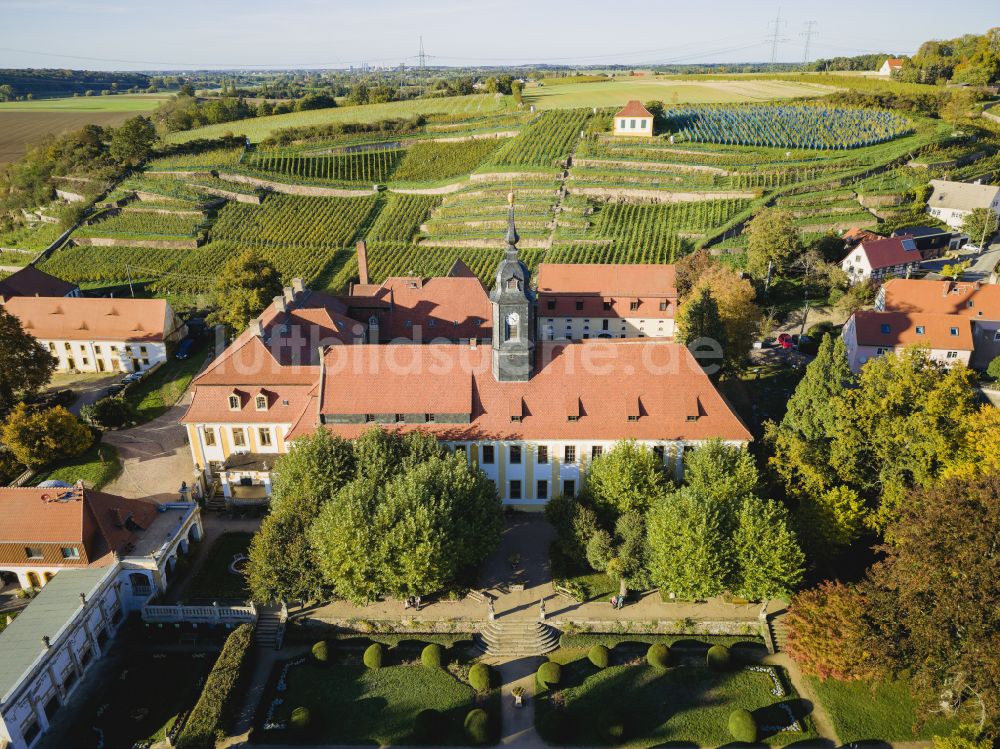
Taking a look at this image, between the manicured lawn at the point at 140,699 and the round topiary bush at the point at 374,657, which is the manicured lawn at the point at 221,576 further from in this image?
the round topiary bush at the point at 374,657

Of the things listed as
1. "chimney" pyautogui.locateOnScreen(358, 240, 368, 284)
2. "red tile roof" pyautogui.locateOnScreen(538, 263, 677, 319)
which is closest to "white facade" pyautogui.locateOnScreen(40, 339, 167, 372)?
"chimney" pyautogui.locateOnScreen(358, 240, 368, 284)

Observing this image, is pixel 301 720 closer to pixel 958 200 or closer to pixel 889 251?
pixel 889 251

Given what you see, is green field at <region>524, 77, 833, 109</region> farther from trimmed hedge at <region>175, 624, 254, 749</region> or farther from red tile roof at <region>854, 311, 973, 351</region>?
trimmed hedge at <region>175, 624, 254, 749</region>

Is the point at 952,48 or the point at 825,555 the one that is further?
the point at 952,48

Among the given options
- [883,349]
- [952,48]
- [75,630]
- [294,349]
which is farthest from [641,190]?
[952,48]

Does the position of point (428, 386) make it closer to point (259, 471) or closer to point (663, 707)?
point (259, 471)

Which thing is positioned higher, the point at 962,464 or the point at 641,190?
the point at 641,190

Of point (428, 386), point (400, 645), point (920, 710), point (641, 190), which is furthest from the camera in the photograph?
point (641, 190)

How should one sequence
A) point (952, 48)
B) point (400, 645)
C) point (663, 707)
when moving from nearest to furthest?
1. point (663, 707)
2. point (400, 645)
3. point (952, 48)
